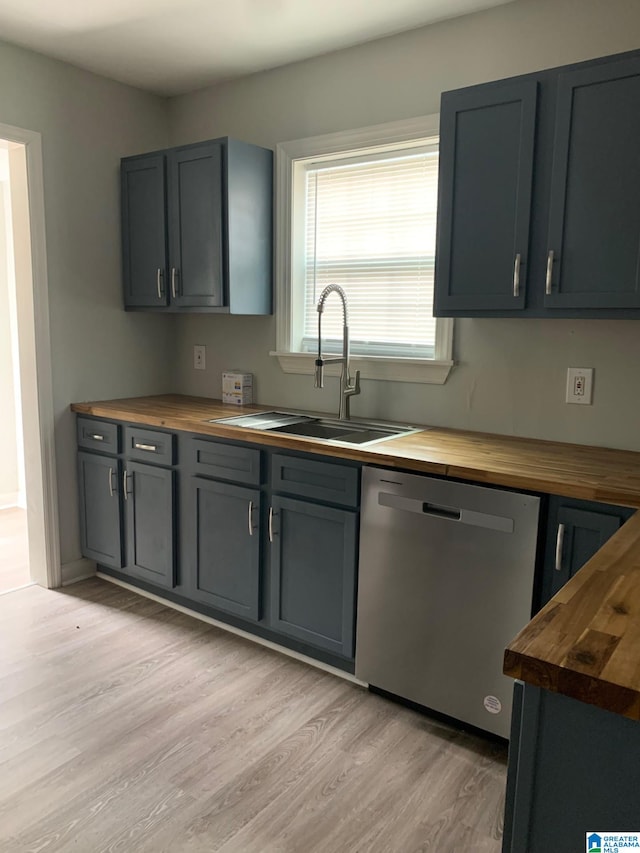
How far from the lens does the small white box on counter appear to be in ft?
11.1

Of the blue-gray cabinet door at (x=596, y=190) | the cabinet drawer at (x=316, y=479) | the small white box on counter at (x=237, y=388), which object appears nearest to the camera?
the blue-gray cabinet door at (x=596, y=190)

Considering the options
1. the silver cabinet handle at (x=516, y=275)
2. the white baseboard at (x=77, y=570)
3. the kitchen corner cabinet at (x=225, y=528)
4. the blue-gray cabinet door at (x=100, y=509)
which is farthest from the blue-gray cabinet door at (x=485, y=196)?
the white baseboard at (x=77, y=570)

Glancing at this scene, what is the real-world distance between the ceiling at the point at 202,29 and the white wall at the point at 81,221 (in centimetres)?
15

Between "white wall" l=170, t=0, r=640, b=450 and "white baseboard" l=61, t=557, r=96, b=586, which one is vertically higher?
"white wall" l=170, t=0, r=640, b=450

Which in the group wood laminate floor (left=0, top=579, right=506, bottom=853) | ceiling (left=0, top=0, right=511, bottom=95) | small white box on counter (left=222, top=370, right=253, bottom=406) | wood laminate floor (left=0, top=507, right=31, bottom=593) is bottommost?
wood laminate floor (left=0, top=579, right=506, bottom=853)

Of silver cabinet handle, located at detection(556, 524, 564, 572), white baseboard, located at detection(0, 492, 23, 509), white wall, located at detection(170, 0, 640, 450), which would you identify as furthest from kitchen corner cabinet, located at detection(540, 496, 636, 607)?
white baseboard, located at detection(0, 492, 23, 509)

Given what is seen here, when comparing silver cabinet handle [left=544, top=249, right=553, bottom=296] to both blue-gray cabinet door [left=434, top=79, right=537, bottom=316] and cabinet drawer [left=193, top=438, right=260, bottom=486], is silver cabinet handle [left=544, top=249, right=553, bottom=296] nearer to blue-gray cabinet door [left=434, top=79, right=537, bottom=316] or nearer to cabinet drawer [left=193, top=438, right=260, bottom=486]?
blue-gray cabinet door [left=434, top=79, right=537, bottom=316]

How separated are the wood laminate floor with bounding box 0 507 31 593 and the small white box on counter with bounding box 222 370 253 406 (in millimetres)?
1412

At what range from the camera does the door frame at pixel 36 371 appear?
3087mm

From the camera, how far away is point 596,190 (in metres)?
2.06

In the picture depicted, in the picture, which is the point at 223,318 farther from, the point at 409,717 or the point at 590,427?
the point at 409,717

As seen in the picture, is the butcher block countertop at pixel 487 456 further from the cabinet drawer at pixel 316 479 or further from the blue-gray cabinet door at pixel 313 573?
the blue-gray cabinet door at pixel 313 573

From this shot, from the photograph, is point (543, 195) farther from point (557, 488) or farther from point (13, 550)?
point (13, 550)

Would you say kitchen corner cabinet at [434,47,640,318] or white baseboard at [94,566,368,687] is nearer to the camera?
kitchen corner cabinet at [434,47,640,318]
